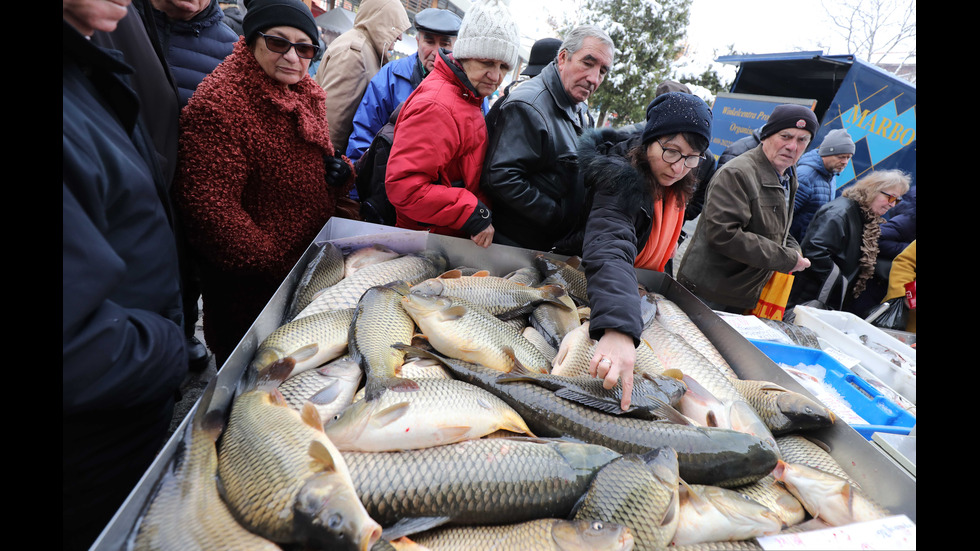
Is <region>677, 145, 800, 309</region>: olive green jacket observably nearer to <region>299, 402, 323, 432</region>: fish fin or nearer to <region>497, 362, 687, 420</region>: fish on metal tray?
<region>497, 362, 687, 420</region>: fish on metal tray

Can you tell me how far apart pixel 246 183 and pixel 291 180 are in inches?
7.8

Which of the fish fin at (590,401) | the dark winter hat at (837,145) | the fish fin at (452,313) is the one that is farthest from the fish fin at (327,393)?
the dark winter hat at (837,145)

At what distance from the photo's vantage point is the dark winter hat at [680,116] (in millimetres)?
2053

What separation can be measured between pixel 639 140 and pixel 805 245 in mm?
3625

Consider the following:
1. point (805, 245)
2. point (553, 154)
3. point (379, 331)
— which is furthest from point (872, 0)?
point (379, 331)

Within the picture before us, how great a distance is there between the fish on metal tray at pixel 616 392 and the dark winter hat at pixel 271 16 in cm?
174

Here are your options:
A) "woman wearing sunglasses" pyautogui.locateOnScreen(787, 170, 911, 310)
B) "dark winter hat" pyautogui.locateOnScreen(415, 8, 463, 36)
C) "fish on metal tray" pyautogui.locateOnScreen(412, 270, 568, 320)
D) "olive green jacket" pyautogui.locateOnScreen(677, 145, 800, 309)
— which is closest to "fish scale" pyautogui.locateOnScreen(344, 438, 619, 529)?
"fish on metal tray" pyautogui.locateOnScreen(412, 270, 568, 320)

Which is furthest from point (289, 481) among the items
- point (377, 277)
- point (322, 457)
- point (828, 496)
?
point (828, 496)

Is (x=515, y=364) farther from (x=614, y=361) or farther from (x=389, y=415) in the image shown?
(x=389, y=415)

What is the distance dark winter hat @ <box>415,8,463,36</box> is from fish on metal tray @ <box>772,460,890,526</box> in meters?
3.69

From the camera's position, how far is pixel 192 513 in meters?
1.02

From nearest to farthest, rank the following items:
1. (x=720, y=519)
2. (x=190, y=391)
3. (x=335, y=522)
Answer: (x=335, y=522), (x=720, y=519), (x=190, y=391)

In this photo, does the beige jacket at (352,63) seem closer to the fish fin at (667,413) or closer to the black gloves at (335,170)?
the black gloves at (335,170)

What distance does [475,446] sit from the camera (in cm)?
128
